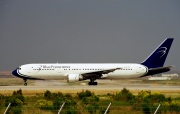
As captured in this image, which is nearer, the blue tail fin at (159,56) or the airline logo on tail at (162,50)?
the blue tail fin at (159,56)

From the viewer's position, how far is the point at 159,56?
188 ft

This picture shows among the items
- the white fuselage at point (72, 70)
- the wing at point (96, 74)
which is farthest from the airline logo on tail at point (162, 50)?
the wing at point (96, 74)

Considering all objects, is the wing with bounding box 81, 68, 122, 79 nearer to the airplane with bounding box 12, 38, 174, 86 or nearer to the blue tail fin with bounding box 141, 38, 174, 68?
the airplane with bounding box 12, 38, 174, 86

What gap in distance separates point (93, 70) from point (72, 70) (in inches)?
121

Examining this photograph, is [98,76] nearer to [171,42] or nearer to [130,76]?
[130,76]

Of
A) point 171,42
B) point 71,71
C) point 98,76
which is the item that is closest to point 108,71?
point 98,76

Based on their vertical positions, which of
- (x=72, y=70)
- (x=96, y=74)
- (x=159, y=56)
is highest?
(x=159, y=56)

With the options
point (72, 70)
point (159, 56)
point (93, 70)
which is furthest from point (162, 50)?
point (72, 70)

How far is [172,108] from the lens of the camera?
68.5 ft

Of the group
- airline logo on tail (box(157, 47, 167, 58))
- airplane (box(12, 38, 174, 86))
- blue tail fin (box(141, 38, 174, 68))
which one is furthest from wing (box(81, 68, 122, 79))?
airline logo on tail (box(157, 47, 167, 58))

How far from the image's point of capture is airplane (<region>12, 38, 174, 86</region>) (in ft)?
177

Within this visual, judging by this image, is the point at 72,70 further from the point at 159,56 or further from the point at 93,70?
the point at 159,56

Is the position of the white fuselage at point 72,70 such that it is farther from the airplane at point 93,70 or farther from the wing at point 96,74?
the wing at point 96,74

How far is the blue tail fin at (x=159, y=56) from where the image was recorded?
5722cm
